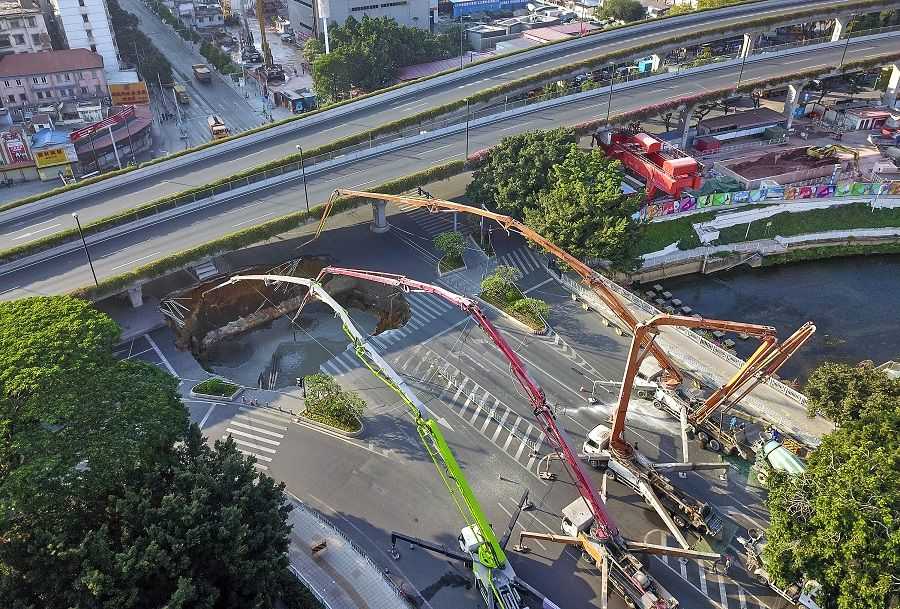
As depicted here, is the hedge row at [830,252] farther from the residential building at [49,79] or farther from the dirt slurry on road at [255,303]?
the residential building at [49,79]

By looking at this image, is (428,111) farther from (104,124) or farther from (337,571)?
(337,571)

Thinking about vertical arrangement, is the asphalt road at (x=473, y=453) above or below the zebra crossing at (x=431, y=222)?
below

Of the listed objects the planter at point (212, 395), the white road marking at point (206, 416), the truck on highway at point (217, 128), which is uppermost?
the truck on highway at point (217, 128)

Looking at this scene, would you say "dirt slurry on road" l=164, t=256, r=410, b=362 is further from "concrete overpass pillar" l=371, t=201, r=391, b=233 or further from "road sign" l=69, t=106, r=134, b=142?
"road sign" l=69, t=106, r=134, b=142

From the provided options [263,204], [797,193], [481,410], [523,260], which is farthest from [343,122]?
[797,193]

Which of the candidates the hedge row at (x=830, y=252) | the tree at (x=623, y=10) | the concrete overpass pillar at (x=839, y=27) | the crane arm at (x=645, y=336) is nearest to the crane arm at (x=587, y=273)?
the crane arm at (x=645, y=336)

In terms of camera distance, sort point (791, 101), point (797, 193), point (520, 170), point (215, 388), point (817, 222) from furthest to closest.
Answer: point (791, 101)
point (797, 193)
point (817, 222)
point (520, 170)
point (215, 388)

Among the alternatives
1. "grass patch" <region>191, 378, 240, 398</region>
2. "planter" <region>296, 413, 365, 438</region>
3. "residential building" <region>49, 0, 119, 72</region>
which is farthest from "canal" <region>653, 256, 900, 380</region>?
"residential building" <region>49, 0, 119, 72</region>
